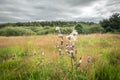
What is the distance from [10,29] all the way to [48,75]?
29.4 metres

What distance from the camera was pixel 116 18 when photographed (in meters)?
30.5

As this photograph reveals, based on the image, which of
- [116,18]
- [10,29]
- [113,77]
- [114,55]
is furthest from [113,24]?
[113,77]

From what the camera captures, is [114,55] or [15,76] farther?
[114,55]

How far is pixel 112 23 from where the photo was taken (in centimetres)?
2962

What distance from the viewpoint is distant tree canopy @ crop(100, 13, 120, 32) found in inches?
1176

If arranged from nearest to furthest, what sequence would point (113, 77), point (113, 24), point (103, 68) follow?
point (113, 77) < point (103, 68) < point (113, 24)

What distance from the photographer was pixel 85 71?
288 centimetres

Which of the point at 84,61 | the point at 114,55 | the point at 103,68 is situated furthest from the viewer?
the point at 114,55

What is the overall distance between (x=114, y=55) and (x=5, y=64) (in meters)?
2.94

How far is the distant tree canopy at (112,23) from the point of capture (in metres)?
29.9

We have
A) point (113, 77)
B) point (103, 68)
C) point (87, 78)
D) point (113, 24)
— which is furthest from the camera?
point (113, 24)

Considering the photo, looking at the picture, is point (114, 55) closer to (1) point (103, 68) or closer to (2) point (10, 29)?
(1) point (103, 68)

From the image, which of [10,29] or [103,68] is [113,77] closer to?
[103,68]

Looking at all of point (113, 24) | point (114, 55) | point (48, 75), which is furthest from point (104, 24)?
point (48, 75)
